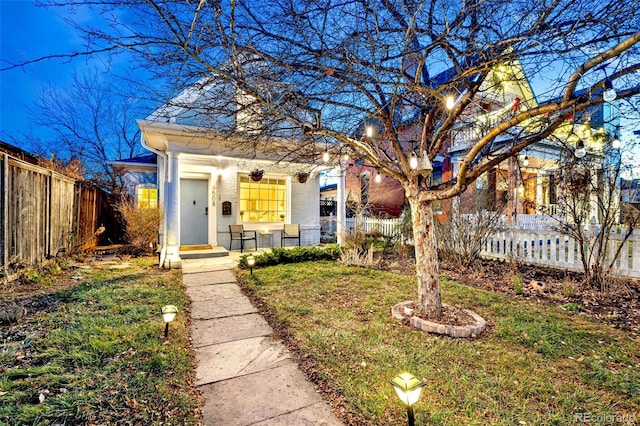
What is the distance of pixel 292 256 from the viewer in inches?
281

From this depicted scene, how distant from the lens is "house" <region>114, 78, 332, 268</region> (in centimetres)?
672

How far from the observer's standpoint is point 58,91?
1331 centimetres

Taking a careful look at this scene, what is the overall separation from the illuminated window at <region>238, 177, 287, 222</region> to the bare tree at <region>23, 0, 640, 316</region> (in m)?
5.36

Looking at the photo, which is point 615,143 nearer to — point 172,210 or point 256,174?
point 256,174

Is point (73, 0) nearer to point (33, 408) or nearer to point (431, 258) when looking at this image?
point (33, 408)

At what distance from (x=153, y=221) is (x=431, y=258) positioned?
754 cm

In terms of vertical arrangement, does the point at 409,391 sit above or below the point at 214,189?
below

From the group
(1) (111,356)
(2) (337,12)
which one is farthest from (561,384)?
(2) (337,12)

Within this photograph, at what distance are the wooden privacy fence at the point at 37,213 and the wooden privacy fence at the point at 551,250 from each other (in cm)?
947

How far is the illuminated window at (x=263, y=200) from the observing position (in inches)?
360

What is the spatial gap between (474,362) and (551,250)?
5.25 m

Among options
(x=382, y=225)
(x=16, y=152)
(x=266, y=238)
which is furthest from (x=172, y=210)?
(x=382, y=225)

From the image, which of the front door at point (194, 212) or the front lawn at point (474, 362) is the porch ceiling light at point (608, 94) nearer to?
the front lawn at point (474, 362)

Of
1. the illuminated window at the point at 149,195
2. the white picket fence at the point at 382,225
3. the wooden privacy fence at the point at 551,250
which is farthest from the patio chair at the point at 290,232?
the wooden privacy fence at the point at 551,250
